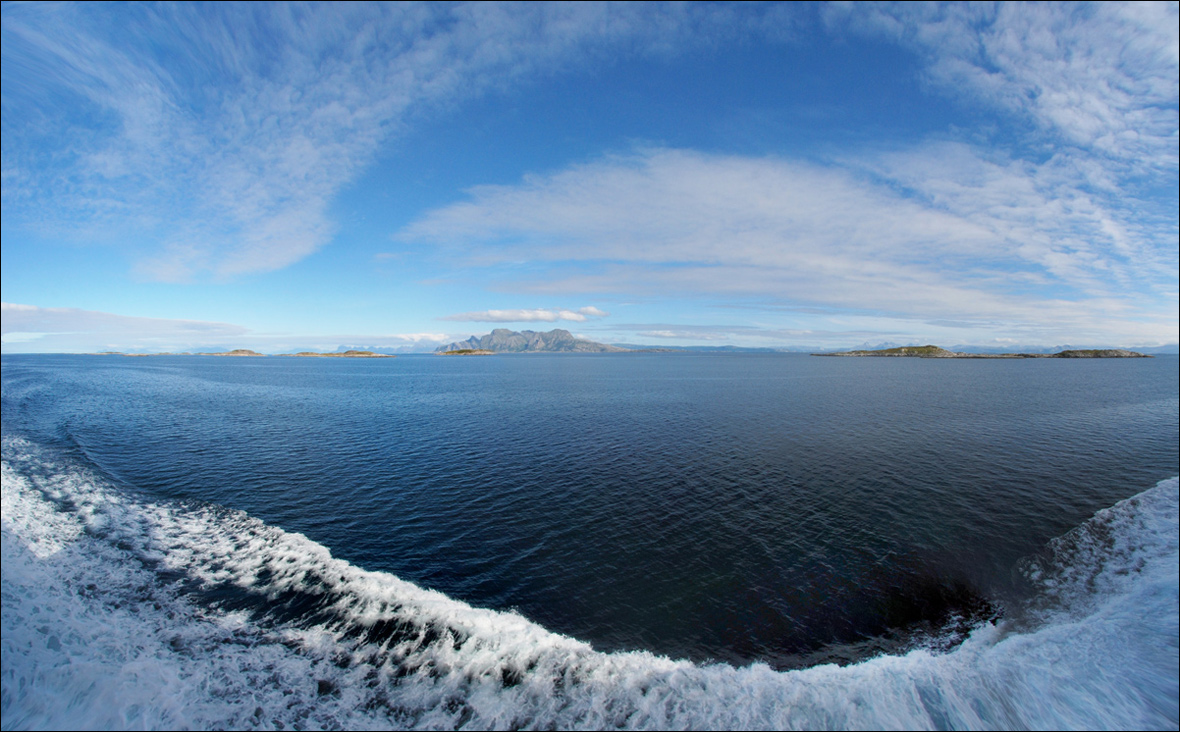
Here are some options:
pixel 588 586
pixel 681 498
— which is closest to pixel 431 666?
pixel 588 586

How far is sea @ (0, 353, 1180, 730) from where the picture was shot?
555 inches

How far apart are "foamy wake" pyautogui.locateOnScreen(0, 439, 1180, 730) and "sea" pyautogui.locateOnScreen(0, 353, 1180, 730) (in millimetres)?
103

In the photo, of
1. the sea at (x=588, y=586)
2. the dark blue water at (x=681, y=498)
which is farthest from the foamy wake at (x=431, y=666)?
the dark blue water at (x=681, y=498)

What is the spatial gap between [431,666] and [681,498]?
2069cm

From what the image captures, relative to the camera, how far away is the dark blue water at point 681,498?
19672 mm

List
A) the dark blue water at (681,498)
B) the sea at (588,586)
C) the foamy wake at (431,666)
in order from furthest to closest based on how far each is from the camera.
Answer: the dark blue water at (681,498) < the sea at (588,586) < the foamy wake at (431,666)

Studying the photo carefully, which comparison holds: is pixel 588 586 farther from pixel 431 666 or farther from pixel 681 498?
pixel 681 498

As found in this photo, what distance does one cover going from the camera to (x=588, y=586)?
2112 centimetres

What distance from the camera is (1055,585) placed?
2161 cm

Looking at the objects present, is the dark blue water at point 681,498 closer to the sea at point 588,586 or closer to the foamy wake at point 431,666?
the sea at point 588,586

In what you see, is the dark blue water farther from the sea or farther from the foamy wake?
the foamy wake

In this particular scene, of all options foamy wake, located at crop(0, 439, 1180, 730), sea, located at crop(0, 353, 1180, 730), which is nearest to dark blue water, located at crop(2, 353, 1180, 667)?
sea, located at crop(0, 353, 1180, 730)

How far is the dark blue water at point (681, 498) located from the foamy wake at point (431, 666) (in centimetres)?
172

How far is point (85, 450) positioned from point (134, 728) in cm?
5090
